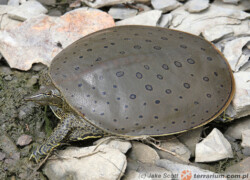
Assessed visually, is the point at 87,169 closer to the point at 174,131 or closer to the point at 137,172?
the point at 137,172

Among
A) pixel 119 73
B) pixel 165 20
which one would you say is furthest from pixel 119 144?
pixel 165 20

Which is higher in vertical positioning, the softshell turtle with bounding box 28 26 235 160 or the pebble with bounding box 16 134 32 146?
the softshell turtle with bounding box 28 26 235 160

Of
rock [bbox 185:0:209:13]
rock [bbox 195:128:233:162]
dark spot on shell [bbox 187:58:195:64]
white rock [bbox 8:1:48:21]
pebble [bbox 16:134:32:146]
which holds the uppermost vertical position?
rock [bbox 185:0:209:13]

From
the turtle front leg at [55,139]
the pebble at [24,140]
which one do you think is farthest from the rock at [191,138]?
the pebble at [24,140]

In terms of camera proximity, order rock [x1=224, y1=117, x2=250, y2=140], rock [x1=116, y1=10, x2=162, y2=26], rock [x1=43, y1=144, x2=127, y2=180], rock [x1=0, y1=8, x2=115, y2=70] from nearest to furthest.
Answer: rock [x1=43, y1=144, x2=127, y2=180] < rock [x1=224, y1=117, x2=250, y2=140] < rock [x1=0, y1=8, x2=115, y2=70] < rock [x1=116, y1=10, x2=162, y2=26]

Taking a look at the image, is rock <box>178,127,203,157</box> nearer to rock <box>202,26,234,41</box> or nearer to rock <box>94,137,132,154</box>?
rock <box>94,137,132,154</box>

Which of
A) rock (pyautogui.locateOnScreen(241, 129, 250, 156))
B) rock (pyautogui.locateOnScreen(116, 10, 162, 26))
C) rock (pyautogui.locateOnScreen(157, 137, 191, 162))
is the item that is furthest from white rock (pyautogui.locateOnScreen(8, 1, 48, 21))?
rock (pyautogui.locateOnScreen(241, 129, 250, 156))

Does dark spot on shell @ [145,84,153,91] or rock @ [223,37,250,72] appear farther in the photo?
rock @ [223,37,250,72]

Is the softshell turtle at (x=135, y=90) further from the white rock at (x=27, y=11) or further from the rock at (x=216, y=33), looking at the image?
the white rock at (x=27, y=11)

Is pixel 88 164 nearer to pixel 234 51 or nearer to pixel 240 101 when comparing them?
pixel 240 101
